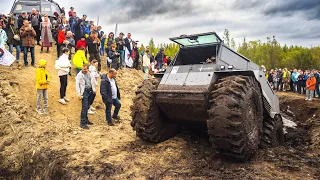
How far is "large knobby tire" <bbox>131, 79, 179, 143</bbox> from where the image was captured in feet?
19.5

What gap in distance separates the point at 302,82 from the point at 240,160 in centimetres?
1737

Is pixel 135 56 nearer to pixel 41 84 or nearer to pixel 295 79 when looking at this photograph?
pixel 41 84

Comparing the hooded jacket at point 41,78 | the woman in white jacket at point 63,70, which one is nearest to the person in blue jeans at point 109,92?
the woman in white jacket at point 63,70

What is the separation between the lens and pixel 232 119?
4695 millimetres

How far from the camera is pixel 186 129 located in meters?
6.89

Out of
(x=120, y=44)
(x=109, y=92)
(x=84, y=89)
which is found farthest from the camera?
(x=120, y=44)

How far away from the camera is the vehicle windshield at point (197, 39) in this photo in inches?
248

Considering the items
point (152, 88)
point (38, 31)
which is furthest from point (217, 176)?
point (38, 31)

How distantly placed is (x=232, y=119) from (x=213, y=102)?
481 millimetres

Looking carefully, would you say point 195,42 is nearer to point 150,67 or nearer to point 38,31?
point 150,67

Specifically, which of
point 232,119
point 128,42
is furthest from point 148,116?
point 128,42

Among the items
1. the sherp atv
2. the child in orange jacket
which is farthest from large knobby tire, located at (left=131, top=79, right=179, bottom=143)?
the child in orange jacket

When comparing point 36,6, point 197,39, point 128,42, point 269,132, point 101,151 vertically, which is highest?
point 36,6

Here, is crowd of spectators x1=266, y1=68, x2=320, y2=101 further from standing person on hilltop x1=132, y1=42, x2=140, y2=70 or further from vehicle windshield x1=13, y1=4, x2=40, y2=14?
vehicle windshield x1=13, y1=4, x2=40, y2=14
